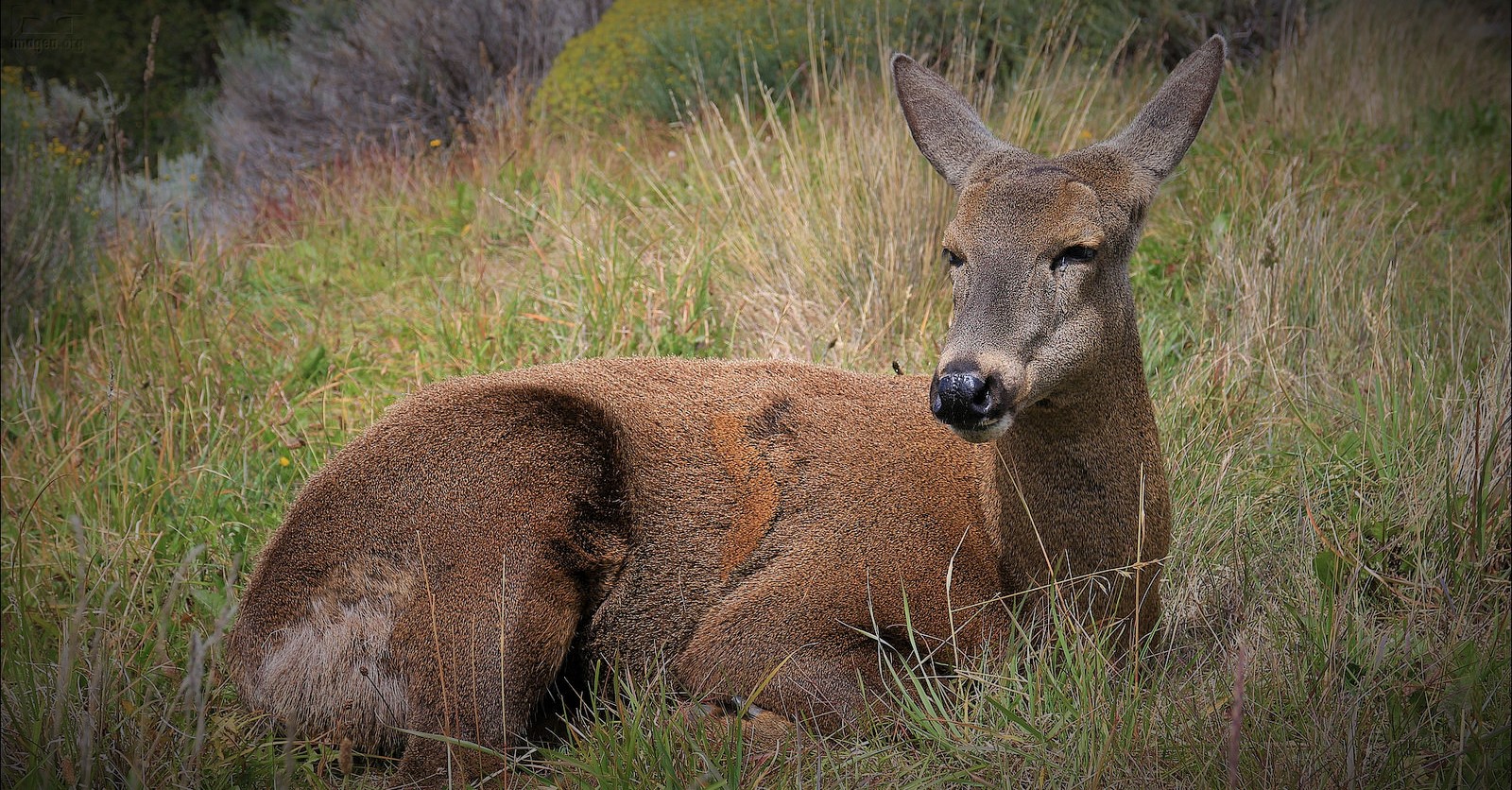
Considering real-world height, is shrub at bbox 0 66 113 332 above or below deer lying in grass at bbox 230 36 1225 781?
below

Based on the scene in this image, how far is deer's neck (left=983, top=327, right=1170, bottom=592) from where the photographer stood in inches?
119

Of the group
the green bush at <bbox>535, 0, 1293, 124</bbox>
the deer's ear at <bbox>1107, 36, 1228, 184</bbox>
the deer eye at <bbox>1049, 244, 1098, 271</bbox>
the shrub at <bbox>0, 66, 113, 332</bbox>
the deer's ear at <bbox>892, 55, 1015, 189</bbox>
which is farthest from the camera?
the green bush at <bbox>535, 0, 1293, 124</bbox>

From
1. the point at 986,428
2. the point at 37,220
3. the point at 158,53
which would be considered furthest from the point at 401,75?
the point at 986,428

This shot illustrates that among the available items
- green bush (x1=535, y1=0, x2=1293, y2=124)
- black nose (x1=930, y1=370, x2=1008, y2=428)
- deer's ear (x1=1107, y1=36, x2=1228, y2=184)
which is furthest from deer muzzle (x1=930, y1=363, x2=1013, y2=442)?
green bush (x1=535, y1=0, x2=1293, y2=124)

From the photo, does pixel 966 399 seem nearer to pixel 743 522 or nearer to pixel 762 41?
pixel 743 522

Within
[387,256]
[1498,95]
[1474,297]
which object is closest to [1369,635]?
[1474,297]

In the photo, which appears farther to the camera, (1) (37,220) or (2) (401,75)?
(2) (401,75)

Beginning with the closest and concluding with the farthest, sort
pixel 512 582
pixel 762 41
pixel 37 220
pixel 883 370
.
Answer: pixel 512 582, pixel 883 370, pixel 37 220, pixel 762 41

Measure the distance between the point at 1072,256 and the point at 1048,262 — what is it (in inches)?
2.8

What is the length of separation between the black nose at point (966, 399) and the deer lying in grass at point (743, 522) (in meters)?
0.10

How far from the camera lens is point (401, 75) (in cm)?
1059

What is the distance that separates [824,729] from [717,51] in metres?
6.33

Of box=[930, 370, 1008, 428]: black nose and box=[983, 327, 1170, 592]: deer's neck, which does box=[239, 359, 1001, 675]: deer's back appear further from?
box=[930, 370, 1008, 428]: black nose

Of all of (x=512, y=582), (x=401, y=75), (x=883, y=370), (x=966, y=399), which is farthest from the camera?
(x=401, y=75)
